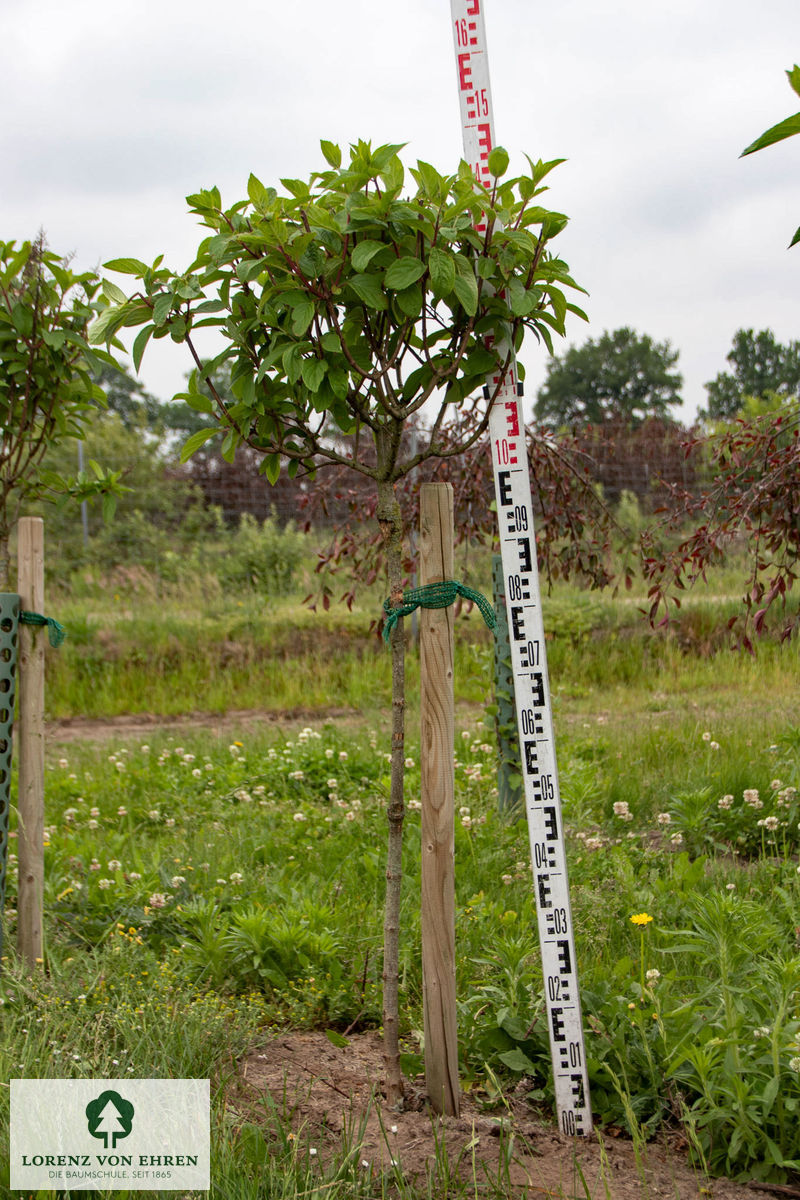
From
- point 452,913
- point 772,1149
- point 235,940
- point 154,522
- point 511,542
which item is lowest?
point 772,1149

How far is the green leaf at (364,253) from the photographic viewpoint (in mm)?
2105

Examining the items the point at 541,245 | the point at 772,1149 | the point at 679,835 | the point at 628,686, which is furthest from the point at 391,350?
the point at 628,686

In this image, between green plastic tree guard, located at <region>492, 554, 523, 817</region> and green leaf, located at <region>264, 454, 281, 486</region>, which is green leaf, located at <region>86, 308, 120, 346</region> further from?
green plastic tree guard, located at <region>492, 554, 523, 817</region>

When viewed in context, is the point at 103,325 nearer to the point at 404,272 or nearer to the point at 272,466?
the point at 272,466

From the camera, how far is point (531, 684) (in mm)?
2535

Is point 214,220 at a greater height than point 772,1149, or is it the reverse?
point 214,220

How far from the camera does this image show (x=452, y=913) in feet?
8.32

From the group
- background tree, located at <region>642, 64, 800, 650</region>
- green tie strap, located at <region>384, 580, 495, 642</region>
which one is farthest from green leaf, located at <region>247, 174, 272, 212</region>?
background tree, located at <region>642, 64, 800, 650</region>

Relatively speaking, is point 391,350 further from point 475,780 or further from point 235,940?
point 475,780

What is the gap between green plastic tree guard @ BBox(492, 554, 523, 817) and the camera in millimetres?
4867

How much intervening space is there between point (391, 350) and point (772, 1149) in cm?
208

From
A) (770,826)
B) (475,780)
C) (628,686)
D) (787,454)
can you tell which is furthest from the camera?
(628,686)

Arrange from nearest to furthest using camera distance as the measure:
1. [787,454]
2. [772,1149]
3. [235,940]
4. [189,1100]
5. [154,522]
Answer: [772,1149]
[189,1100]
[235,940]
[787,454]
[154,522]

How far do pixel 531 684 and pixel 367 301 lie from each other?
1.04 m
